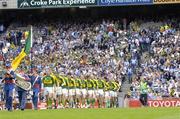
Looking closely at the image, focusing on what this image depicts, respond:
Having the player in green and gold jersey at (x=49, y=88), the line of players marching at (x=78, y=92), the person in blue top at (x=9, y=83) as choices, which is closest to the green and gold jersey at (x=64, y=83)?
the line of players marching at (x=78, y=92)

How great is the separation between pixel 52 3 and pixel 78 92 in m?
12.9

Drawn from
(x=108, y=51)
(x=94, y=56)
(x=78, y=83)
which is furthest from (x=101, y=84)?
(x=108, y=51)

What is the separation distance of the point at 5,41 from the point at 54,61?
5999 mm

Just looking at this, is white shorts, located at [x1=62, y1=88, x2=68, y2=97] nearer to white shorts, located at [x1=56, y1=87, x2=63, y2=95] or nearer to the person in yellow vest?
white shorts, located at [x1=56, y1=87, x2=63, y2=95]

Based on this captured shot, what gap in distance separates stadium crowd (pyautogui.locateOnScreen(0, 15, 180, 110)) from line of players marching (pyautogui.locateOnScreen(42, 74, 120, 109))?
423mm

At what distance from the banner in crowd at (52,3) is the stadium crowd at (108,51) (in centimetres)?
190

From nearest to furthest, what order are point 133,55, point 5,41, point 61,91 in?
point 61,91 → point 133,55 → point 5,41

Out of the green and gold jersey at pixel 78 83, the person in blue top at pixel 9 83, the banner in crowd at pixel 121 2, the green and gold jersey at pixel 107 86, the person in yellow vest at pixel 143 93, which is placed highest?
the banner in crowd at pixel 121 2

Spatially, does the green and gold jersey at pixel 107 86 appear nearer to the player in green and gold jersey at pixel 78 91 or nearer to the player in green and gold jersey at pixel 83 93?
the player in green and gold jersey at pixel 83 93

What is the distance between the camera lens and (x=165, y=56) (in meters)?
42.2

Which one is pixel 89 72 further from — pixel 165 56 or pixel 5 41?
pixel 5 41

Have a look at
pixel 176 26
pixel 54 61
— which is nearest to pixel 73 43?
pixel 54 61

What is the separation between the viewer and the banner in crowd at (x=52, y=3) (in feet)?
156

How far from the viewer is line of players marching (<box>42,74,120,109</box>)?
35656 mm
